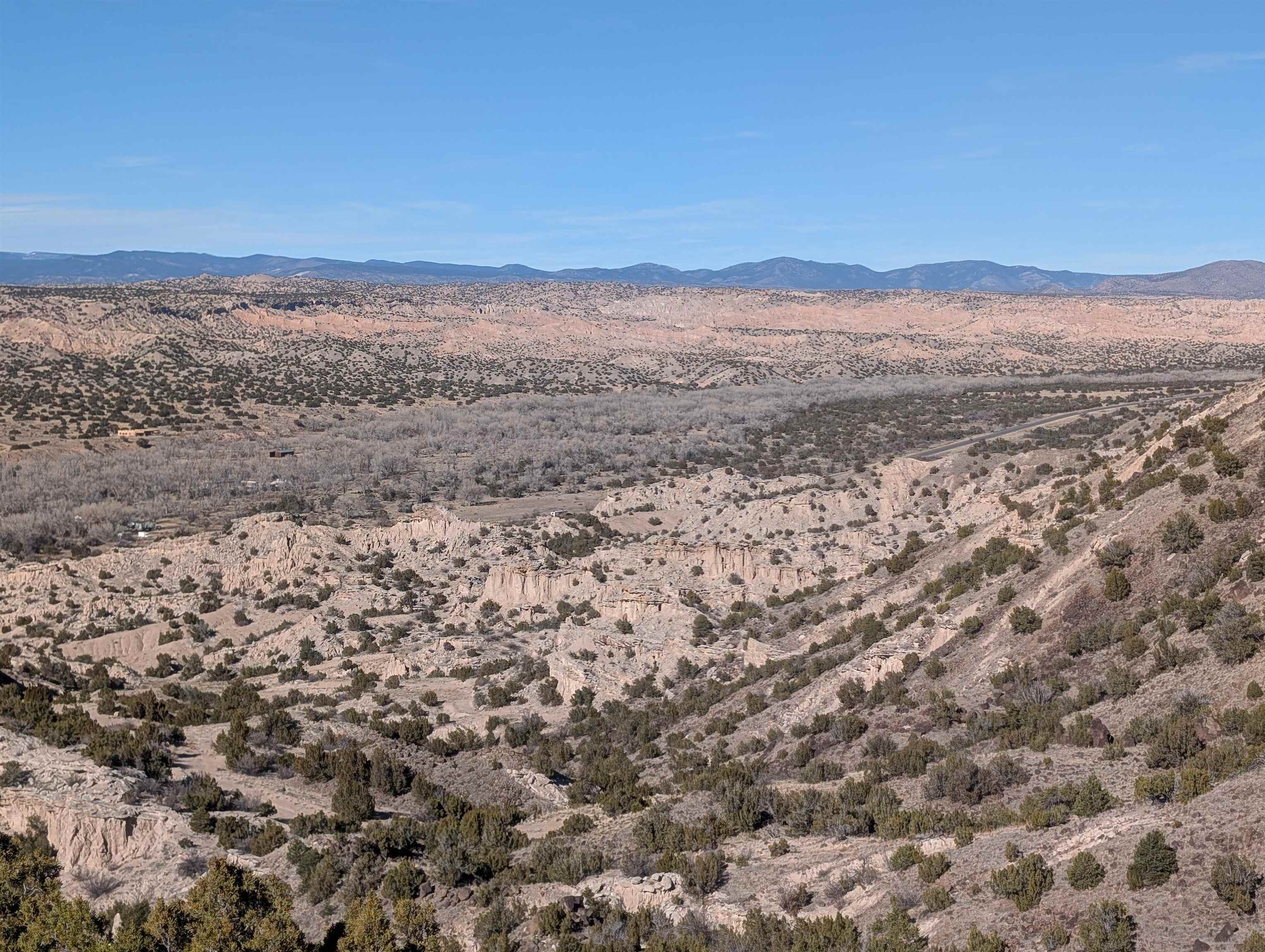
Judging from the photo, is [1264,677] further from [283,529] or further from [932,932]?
[283,529]

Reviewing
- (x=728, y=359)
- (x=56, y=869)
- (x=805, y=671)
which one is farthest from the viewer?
(x=728, y=359)

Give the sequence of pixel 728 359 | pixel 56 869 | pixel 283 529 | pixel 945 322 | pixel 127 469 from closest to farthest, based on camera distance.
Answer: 1. pixel 56 869
2. pixel 283 529
3. pixel 127 469
4. pixel 728 359
5. pixel 945 322

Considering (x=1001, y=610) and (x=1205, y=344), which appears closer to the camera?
(x=1001, y=610)

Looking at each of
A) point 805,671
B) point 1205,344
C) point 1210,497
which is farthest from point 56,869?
point 1205,344

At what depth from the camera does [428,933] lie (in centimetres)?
1244

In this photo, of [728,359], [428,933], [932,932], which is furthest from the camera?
[728,359]

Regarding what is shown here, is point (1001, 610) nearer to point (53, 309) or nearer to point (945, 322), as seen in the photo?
point (53, 309)

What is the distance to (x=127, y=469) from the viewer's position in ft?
154

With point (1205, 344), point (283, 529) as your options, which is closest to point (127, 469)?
point (283, 529)

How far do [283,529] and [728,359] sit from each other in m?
87.7

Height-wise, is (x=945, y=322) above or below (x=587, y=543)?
above

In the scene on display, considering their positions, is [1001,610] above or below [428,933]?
above

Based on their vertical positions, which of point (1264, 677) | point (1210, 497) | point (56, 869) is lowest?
point (56, 869)

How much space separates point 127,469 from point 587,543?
23.4 metres
